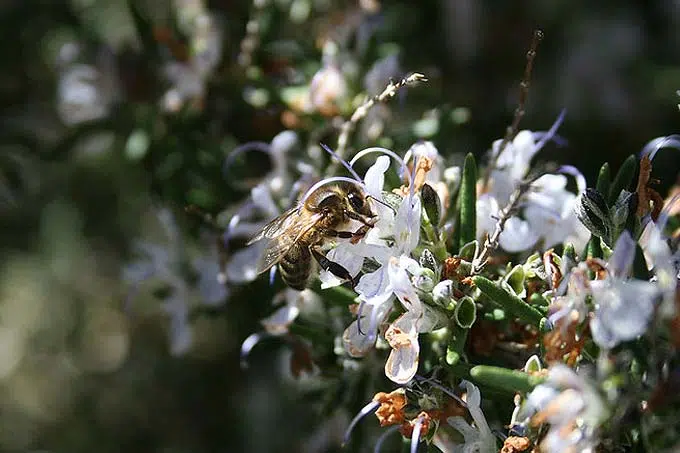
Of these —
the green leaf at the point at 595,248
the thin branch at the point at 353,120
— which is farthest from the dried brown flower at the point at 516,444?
the thin branch at the point at 353,120

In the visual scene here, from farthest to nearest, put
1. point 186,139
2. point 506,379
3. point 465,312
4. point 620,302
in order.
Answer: point 186,139 → point 465,312 → point 506,379 → point 620,302

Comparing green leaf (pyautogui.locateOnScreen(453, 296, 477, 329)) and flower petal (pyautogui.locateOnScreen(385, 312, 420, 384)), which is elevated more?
green leaf (pyautogui.locateOnScreen(453, 296, 477, 329))

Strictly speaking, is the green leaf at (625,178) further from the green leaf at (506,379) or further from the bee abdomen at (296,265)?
the bee abdomen at (296,265)

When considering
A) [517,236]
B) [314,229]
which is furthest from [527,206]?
[314,229]

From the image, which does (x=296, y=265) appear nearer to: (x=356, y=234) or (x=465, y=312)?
(x=356, y=234)

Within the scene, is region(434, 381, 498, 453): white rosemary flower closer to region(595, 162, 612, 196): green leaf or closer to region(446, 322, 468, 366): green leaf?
region(446, 322, 468, 366): green leaf

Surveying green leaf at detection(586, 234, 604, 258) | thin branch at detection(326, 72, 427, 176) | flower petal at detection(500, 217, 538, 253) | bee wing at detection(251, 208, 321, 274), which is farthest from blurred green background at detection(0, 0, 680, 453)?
green leaf at detection(586, 234, 604, 258)

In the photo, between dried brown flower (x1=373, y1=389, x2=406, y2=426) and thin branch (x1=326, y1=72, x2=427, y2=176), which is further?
thin branch (x1=326, y1=72, x2=427, y2=176)
